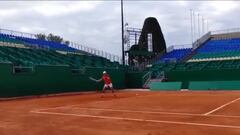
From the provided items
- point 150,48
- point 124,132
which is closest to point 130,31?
point 150,48

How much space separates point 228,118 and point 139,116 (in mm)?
2988

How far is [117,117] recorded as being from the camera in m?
12.6

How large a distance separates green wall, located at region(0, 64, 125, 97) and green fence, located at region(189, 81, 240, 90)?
8.24m

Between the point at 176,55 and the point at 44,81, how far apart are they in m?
21.4

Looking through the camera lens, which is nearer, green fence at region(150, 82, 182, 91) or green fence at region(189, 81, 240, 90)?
green fence at region(189, 81, 240, 90)

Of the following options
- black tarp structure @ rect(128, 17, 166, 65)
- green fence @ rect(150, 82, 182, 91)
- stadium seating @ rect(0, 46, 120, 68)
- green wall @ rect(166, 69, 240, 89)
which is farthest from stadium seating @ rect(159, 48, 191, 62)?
green fence @ rect(150, 82, 182, 91)

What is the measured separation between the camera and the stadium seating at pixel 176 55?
42.6 metres

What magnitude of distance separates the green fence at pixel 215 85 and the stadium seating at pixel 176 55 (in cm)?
866

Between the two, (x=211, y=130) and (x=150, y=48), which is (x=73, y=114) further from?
(x=150, y=48)

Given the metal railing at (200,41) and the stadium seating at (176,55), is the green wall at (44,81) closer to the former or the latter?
the stadium seating at (176,55)

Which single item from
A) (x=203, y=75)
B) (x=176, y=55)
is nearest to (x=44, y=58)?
(x=203, y=75)

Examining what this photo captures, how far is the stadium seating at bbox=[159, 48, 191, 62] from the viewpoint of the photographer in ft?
140

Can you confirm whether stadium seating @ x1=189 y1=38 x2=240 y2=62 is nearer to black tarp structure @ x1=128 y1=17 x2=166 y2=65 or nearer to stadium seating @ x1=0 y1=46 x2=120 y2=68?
black tarp structure @ x1=128 y1=17 x2=166 y2=65

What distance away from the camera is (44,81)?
27719mm
